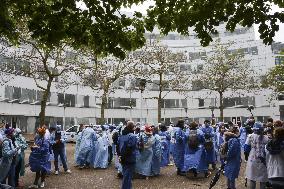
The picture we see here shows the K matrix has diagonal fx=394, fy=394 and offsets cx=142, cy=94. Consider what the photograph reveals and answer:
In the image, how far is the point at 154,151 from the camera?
15.7 m

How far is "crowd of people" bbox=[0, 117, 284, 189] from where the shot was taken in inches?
404

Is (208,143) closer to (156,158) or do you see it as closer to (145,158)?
(156,158)

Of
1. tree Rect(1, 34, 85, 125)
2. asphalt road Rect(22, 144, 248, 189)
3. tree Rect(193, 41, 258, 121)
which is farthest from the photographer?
tree Rect(193, 41, 258, 121)

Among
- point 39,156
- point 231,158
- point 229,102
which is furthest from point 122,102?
point 231,158

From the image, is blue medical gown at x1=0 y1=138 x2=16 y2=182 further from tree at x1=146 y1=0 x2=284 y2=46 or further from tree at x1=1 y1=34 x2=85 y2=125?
tree at x1=1 y1=34 x2=85 y2=125

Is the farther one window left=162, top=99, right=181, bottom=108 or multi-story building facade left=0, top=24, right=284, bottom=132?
window left=162, top=99, right=181, bottom=108

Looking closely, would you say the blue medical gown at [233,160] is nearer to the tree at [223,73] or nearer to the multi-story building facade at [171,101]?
the tree at [223,73]

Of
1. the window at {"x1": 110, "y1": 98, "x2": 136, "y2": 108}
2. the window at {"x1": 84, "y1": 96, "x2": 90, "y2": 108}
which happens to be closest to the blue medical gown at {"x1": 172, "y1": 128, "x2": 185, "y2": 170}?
the window at {"x1": 84, "y1": 96, "x2": 90, "y2": 108}

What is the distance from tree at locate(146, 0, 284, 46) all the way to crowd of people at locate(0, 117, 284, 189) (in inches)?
98.7

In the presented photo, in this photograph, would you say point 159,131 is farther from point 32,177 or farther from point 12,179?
point 12,179

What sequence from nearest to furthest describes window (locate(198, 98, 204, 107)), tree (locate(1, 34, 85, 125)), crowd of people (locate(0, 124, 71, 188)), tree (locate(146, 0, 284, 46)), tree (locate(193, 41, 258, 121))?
tree (locate(146, 0, 284, 46))
crowd of people (locate(0, 124, 71, 188))
tree (locate(1, 34, 85, 125))
tree (locate(193, 41, 258, 121))
window (locate(198, 98, 204, 107))

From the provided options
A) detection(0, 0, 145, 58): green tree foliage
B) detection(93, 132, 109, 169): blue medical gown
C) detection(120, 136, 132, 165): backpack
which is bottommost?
detection(93, 132, 109, 169): blue medical gown

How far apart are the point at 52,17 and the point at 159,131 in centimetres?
1019

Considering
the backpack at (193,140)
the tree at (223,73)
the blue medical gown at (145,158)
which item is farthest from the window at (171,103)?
the backpack at (193,140)
